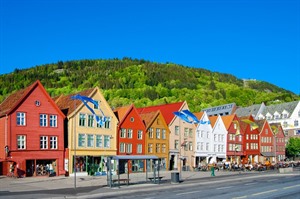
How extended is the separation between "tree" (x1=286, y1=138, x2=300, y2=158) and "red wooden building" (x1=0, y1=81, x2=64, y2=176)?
75184mm

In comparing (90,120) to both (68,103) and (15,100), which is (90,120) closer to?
(68,103)

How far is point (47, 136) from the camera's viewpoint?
5875cm

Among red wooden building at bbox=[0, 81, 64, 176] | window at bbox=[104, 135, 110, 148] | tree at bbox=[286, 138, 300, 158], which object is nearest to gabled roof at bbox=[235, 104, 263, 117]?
tree at bbox=[286, 138, 300, 158]

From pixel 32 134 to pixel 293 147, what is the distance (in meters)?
80.4

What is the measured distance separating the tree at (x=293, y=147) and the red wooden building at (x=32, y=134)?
7518 centimetres

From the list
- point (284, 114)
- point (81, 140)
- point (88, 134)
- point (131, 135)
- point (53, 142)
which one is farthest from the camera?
point (284, 114)

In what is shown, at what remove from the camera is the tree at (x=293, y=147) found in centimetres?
11369

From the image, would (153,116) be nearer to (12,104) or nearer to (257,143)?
(12,104)

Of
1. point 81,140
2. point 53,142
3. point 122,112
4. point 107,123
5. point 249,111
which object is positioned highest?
point 249,111

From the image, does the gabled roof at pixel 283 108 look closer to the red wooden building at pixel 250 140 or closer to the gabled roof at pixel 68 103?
the red wooden building at pixel 250 140

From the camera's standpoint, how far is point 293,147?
11450cm

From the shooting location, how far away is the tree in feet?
373

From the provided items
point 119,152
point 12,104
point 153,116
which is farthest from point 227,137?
point 12,104

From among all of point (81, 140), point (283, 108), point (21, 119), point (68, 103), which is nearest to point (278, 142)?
point (283, 108)
